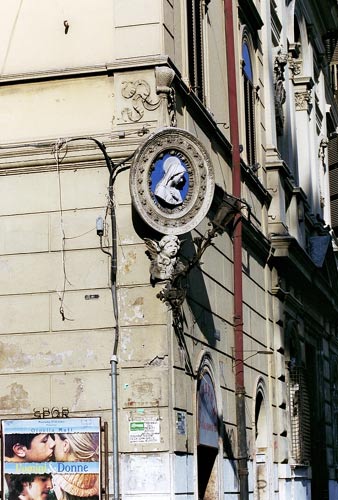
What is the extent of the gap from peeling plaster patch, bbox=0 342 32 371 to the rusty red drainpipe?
14.7 feet

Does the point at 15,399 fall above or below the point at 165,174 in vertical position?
below

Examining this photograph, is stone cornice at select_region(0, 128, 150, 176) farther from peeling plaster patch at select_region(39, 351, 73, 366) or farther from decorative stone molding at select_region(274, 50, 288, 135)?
decorative stone molding at select_region(274, 50, 288, 135)

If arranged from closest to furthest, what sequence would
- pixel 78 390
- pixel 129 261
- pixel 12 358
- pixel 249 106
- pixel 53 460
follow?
pixel 53 460 → pixel 78 390 → pixel 129 261 → pixel 12 358 → pixel 249 106

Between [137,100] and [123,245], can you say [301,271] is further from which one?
[123,245]

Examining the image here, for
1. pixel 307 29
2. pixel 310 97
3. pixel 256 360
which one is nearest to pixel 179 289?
pixel 256 360

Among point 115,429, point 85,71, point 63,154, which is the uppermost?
point 85,71

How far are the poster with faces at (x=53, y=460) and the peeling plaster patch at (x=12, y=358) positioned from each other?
2.63 ft

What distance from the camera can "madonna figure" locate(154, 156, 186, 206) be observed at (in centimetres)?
1645

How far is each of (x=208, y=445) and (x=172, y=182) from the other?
4078 mm

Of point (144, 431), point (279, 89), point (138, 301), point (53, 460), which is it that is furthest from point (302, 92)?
point (53, 460)

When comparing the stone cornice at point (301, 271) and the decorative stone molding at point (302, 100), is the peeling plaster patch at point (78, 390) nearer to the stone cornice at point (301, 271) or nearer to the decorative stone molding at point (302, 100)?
the stone cornice at point (301, 271)

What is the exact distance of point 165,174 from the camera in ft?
54.1

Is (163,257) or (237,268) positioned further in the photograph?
(237,268)

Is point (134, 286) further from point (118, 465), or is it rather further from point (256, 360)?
point (256, 360)
